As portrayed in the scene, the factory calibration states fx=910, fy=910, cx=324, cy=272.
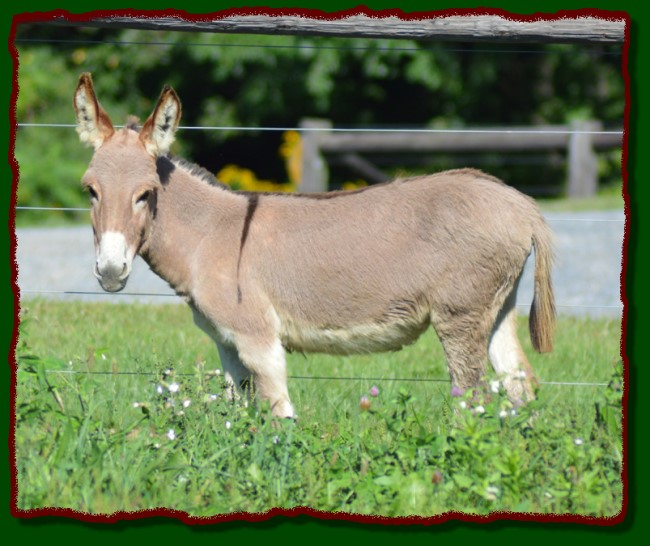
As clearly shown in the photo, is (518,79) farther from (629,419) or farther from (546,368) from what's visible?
(629,419)

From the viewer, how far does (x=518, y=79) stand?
17141 millimetres

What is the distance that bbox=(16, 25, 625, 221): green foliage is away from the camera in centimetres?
1445

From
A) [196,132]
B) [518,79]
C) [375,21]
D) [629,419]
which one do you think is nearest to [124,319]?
[375,21]

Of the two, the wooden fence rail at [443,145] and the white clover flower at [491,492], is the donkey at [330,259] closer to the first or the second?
the white clover flower at [491,492]

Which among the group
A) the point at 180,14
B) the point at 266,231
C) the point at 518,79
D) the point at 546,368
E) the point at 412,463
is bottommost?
the point at 412,463

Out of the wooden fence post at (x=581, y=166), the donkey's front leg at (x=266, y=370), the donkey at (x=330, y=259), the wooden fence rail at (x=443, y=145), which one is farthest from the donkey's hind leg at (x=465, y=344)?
the wooden fence post at (x=581, y=166)

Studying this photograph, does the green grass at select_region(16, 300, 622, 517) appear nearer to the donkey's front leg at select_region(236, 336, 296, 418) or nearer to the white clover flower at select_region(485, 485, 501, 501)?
the white clover flower at select_region(485, 485, 501, 501)

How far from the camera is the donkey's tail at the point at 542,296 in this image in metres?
→ 4.82

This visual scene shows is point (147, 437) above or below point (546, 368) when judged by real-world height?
below

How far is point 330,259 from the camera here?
193 inches

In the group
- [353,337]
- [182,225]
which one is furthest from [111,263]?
[353,337]

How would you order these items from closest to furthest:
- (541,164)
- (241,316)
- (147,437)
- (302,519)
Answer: (302,519)
(147,437)
(241,316)
(541,164)

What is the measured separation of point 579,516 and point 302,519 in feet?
3.99

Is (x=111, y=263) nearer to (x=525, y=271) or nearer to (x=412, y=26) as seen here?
(x=412, y=26)
